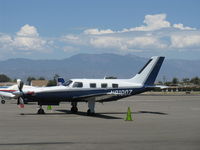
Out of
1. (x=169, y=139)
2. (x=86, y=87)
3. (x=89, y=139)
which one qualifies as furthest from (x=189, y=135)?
(x=86, y=87)

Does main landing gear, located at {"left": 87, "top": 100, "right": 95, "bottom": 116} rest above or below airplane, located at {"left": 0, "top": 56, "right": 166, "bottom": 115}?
below

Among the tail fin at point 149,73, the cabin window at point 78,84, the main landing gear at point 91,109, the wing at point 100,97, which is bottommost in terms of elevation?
the main landing gear at point 91,109

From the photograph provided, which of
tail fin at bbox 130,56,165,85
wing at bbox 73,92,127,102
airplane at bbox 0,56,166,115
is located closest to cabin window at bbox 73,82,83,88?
→ airplane at bbox 0,56,166,115

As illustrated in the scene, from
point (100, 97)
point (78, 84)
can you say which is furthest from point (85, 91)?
point (100, 97)

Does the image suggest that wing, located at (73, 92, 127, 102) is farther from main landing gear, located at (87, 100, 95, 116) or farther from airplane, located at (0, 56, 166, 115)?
main landing gear, located at (87, 100, 95, 116)

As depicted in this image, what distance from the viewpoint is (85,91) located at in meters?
27.3

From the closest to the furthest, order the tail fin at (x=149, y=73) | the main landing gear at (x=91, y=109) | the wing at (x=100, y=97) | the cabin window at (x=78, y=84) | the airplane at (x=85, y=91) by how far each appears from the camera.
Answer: the wing at (x=100, y=97) → the airplane at (x=85, y=91) → the main landing gear at (x=91, y=109) → the cabin window at (x=78, y=84) → the tail fin at (x=149, y=73)

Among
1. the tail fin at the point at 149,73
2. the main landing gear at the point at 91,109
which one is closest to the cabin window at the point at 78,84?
the main landing gear at the point at 91,109

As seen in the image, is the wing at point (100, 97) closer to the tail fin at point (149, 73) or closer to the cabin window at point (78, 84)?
the cabin window at point (78, 84)

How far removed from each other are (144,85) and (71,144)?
16912 mm

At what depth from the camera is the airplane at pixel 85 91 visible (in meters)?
26.2

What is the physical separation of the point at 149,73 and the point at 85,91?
558cm

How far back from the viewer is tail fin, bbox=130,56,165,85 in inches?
1166

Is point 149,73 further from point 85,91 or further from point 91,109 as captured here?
point 91,109
